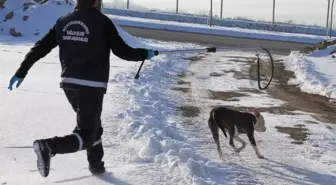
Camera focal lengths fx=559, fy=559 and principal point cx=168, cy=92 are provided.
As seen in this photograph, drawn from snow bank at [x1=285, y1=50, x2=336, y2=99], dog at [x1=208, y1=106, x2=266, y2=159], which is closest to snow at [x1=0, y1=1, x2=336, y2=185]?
dog at [x1=208, y1=106, x2=266, y2=159]

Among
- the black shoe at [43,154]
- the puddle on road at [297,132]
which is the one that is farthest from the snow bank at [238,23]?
the black shoe at [43,154]

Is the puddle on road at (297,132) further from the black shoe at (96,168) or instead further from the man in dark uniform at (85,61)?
the man in dark uniform at (85,61)

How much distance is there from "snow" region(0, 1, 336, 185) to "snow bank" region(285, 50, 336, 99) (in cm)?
183

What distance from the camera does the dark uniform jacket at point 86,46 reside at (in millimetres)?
4879

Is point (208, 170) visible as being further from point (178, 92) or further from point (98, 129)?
point (178, 92)

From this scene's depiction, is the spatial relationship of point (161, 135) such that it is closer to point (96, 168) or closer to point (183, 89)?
point (96, 168)

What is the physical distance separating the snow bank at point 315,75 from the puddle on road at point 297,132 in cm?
384

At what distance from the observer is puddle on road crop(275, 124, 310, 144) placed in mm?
7842

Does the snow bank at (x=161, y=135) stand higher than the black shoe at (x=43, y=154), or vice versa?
the black shoe at (x=43, y=154)

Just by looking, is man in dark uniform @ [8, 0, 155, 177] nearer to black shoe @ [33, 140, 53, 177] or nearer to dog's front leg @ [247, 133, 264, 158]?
black shoe @ [33, 140, 53, 177]

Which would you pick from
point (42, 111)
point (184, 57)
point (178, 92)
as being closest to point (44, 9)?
point (184, 57)

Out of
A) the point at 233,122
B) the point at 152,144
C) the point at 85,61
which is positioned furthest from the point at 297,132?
the point at 85,61

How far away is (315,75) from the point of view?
15.4m

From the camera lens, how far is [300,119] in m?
9.35
